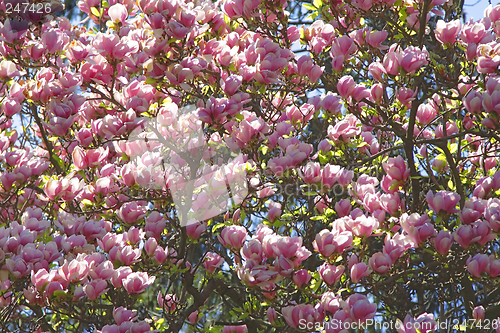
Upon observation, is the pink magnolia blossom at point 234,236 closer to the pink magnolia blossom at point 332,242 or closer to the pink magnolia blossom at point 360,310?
the pink magnolia blossom at point 332,242

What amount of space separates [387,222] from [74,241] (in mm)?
1767

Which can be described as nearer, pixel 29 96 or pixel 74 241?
pixel 74 241

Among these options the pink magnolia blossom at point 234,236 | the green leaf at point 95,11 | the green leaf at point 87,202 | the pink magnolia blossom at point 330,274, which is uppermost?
the green leaf at point 95,11

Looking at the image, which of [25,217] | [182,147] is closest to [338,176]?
[182,147]

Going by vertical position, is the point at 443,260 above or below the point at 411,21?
below

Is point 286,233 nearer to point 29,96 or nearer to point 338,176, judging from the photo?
point 338,176

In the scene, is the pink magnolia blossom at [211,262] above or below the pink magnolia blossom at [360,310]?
above

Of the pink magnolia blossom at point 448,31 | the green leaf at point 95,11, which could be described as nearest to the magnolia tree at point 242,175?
the pink magnolia blossom at point 448,31

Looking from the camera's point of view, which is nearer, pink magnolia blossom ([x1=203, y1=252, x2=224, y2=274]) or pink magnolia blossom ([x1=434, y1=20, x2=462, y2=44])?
pink magnolia blossom ([x1=434, y1=20, x2=462, y2=44])

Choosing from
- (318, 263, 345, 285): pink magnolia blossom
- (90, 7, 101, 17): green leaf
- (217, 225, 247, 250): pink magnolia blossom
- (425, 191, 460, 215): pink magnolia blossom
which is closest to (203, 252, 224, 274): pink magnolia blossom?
(217, 225, 247, 250): pink magnolia blossom

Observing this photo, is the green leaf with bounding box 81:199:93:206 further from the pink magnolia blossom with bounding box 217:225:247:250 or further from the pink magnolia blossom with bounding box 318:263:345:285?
the pink magnolia blossom with bounding box 318:263:345:285

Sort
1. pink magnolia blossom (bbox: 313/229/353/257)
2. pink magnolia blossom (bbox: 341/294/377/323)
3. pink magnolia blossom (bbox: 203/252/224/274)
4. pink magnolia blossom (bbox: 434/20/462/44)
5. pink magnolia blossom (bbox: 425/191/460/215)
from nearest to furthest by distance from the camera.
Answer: pink magnolia blossom (bbox: 341/294/377/323) → pink magnolia blossom (bbox: 313/229/353/257) → pink magnolia blossom (bbox: 425/191/460/215) → pink magnolia blossom (bbox: 434/20/462/44) → pink magnolia blossom (bbox: 203/252/224/274)

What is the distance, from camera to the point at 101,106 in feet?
10.7

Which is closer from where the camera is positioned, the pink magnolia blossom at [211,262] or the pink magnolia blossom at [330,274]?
the pink magnolia blossom at [330,274]
